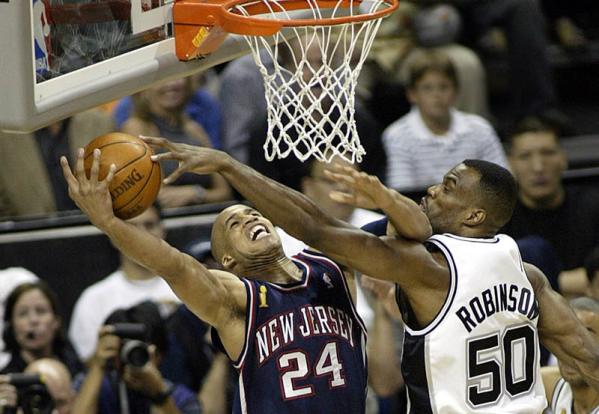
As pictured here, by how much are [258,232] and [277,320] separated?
0.36 metres

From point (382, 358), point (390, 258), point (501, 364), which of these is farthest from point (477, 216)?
point (382, 358)

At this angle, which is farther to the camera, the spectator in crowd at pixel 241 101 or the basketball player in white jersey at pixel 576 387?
the spectator in crowd at pixel 241 101

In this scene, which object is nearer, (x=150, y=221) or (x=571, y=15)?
(x=150, y=221)

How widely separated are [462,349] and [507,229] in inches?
98.4

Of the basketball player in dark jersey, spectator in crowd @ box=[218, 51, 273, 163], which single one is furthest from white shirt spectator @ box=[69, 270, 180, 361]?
the basketball player in dark jersey

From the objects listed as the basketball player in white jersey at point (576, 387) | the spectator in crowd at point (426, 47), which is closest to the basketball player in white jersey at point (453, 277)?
the basketball player in white jersey at point (576, 387)

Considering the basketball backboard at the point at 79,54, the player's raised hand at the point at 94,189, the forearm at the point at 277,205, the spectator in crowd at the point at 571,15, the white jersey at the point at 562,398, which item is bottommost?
the white jersey at the point at 562,398

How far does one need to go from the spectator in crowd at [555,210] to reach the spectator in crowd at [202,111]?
71.0 inches

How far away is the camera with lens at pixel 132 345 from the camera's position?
6582mm

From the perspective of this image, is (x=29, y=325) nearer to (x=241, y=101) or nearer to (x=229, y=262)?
(x=229, y=262)

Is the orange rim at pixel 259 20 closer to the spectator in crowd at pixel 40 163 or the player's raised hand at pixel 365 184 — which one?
the player's raised hand at pixel 365 184

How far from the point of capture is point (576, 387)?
6.07 metres

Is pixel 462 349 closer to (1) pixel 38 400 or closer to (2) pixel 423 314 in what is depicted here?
(2) pixel 423 314

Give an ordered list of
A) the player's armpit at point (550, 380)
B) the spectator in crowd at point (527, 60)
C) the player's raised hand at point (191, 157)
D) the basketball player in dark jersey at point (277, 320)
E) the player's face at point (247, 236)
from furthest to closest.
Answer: the spectator in crowd at point (527, 60)
the player's armpit at point (550, 380)
the player's face at point (247, 236)
the basketball player in dark jersey at point (277, 320)
the player's raised hand at point (191, 157)
